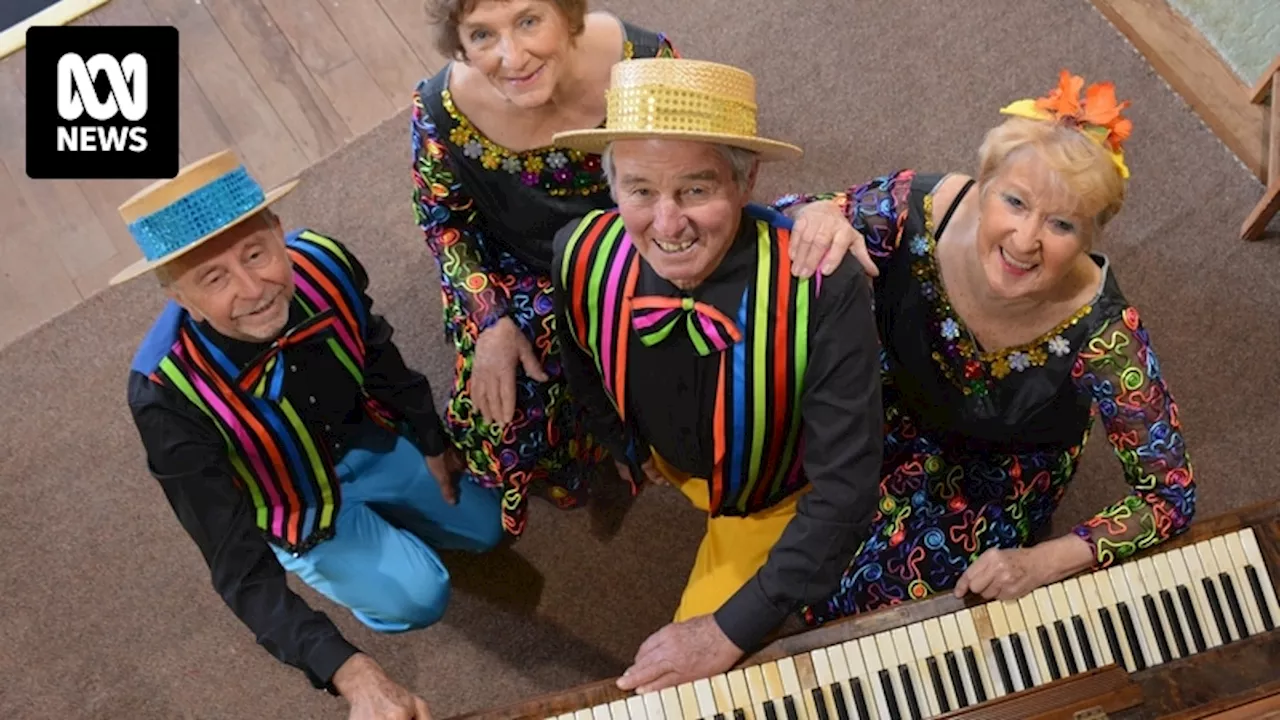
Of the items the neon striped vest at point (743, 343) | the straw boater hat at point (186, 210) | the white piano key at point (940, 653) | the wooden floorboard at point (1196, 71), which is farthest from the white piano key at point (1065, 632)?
the wooden floorboard at point (1196, 71)

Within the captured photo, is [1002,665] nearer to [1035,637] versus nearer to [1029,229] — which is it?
[1035,637]

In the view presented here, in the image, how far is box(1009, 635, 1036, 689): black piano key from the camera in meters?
2.01

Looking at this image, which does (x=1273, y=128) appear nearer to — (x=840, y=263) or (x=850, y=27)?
(x=850, y=27)

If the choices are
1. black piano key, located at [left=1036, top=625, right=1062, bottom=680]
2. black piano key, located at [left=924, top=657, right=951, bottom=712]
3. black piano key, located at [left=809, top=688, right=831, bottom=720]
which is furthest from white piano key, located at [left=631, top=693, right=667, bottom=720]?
black piano key, located at [left=1036, top=625, right=1062, bottom=680]

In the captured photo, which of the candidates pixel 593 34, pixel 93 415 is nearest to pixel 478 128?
pixel 593 34

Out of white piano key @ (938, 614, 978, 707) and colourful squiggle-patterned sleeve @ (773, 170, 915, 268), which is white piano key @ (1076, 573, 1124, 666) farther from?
colourful squiggle-patterned sleeve @ (773, 170, 915, 268)

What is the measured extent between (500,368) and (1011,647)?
50.3 inches

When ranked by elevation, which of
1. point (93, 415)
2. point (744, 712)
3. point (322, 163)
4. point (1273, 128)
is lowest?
point (93, 415)

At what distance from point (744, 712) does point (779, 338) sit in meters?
0.69

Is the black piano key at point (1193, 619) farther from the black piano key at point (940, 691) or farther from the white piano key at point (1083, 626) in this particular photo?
the black piano key at point (940, 691)

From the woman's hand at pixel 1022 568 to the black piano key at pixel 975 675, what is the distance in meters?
0.11

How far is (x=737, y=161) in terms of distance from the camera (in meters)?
1.77

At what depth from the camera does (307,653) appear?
206 cm

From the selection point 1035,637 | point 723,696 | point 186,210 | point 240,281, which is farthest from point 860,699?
point 186,210
